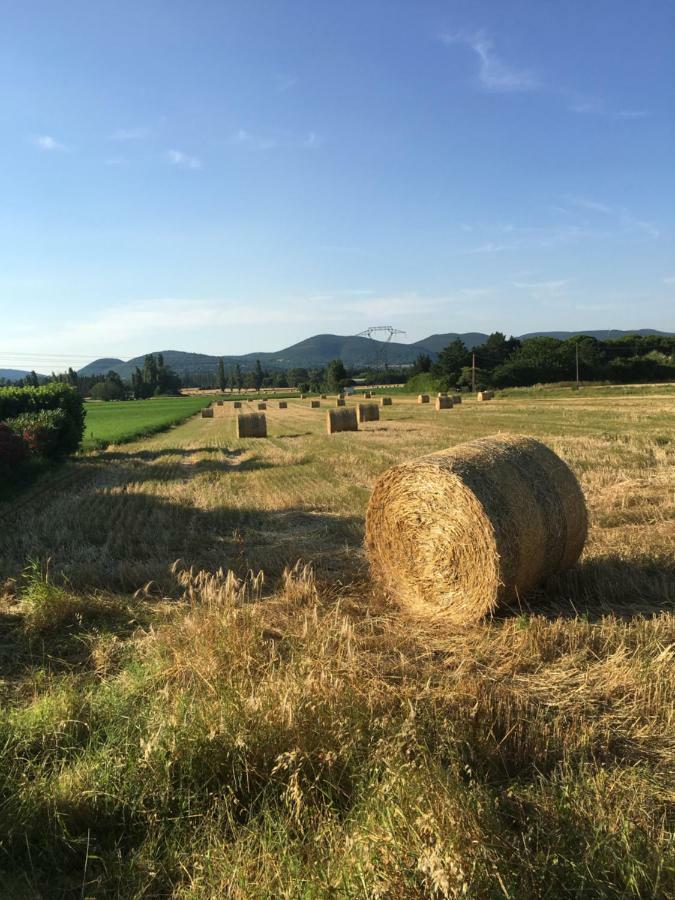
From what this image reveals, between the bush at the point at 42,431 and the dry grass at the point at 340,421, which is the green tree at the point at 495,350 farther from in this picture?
the bush at the point at 42,431

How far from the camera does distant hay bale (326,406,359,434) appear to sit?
29812 mm

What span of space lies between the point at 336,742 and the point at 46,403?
2903cm

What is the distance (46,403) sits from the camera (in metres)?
28.6

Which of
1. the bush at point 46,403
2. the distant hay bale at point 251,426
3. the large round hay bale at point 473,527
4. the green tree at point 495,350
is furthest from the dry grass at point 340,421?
the green tree at point 495,350

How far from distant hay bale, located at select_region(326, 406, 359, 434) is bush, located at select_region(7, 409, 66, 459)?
1211 centimetres

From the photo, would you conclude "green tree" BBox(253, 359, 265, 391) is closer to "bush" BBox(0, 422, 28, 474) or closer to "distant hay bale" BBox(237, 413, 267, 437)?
"distant hay bale" BBox(237, 413, 267, 437)

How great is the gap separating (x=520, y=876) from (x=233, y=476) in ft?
48.1

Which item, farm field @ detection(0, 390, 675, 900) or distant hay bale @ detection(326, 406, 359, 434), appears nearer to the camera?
farm field @ detection(0, 390, 675, 900)

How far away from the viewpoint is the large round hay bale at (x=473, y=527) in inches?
225

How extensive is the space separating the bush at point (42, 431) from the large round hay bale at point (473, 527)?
62.8ft

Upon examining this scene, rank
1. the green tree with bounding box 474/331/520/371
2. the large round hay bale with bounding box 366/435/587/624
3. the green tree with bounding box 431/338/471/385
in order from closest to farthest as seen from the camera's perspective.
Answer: the large round hay bale with bounding box 366/435/587/624 < the green tree with bounding box 431/338/471/385 < the green tree with bounding box 474/331/520/371

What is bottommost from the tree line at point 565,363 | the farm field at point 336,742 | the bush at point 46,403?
the farm field at point 336,742

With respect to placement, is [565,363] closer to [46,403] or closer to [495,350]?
[495,350]

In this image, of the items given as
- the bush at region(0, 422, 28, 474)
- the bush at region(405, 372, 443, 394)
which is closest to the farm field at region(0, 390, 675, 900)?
the bush at region(0, 422, 28, 474)
